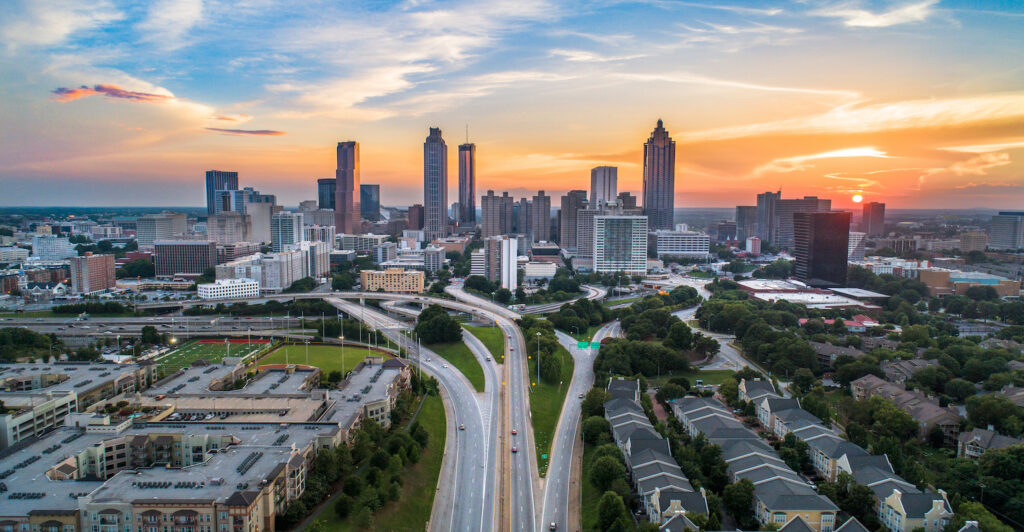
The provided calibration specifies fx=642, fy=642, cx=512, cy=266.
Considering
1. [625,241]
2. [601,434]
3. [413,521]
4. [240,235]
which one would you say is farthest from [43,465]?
[240,235]

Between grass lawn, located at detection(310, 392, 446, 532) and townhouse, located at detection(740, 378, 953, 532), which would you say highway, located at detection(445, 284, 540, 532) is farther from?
townhouse, located at detection(740, 378, 953, 532)

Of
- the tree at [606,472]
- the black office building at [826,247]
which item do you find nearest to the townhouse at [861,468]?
the tree at [606,472]

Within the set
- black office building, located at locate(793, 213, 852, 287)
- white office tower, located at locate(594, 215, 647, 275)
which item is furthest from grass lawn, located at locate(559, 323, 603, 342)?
white office tower, located at locate(594, 215, 647, 275)

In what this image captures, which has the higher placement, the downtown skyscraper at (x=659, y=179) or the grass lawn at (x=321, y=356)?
the downtown skyscraper at (x=659, y=179)

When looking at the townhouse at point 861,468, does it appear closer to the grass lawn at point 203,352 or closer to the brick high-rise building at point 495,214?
the grass lawn at point 203,352

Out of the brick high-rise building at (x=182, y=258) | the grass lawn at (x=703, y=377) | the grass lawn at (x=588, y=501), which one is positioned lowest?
the grass lawn at (x=588, y=501)

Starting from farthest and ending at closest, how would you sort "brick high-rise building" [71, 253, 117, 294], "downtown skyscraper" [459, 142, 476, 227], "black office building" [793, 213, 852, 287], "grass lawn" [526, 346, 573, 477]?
"downtown skyscraper" [459, 142, 476, 227]
"black office building" [793, 213, 852, 287]
"brick high-rise building" [71, 253, 117, 294]
"grass lawn" [526, 346, 573, 477]

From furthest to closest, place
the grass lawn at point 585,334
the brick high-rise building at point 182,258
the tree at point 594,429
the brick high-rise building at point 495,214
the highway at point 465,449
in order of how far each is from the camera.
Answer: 1. the brick high-rise building at point 495,214
2. the brick high-rise building at point 182,258
3. the grass lawn at point 585,334
4. the tree at point 594,429
5. the highway at point 465,449
